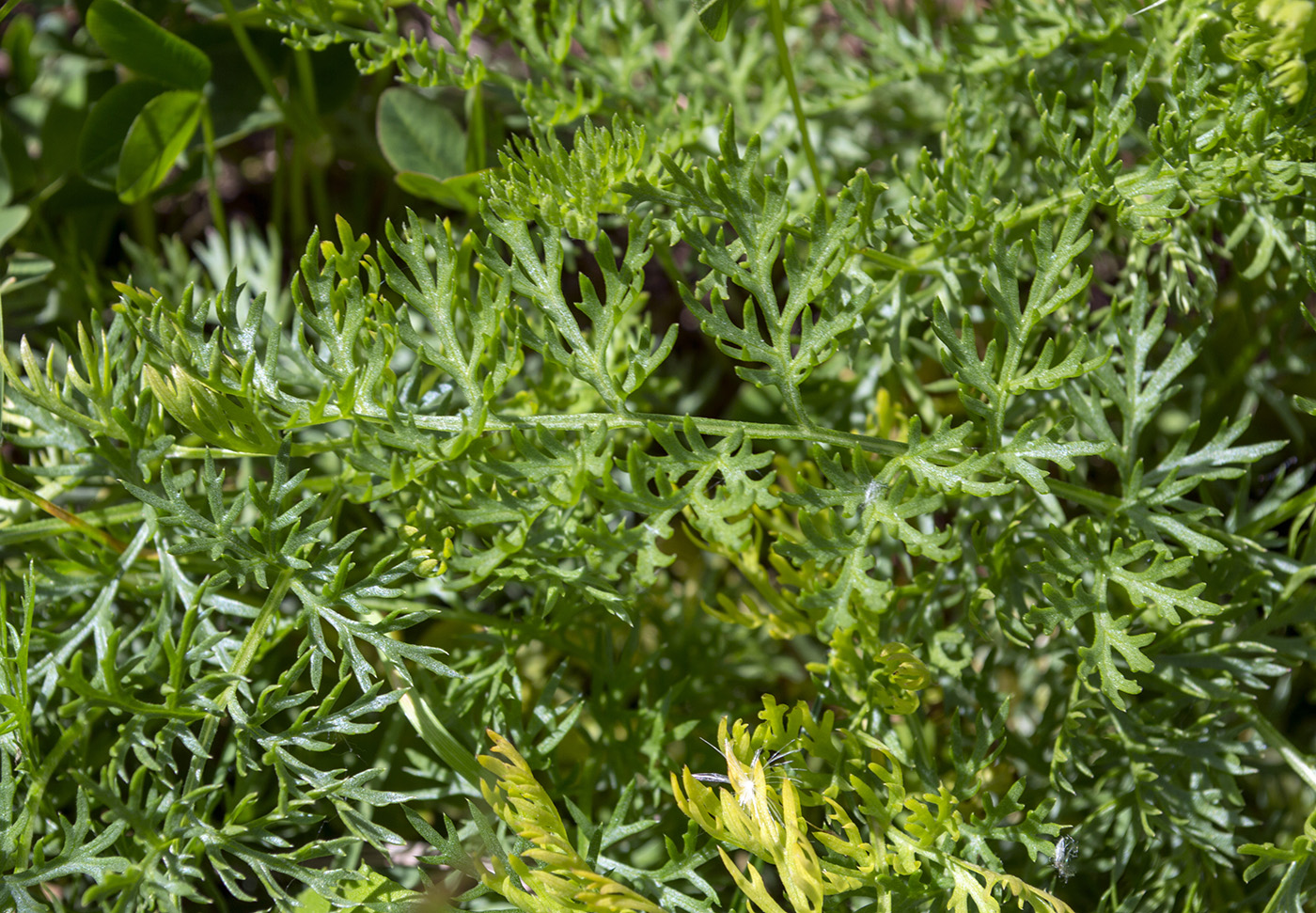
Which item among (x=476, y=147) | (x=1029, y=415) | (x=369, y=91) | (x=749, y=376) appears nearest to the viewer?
(x=749, y=376)

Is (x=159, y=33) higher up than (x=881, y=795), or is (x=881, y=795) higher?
(x=159, y=33)

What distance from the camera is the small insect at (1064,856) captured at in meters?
0.80

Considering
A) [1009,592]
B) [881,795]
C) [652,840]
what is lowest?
[652,840]

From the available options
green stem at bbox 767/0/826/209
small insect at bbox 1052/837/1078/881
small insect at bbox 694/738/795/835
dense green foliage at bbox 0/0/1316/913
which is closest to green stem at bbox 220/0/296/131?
dense green foliage at bbox 0/0/1316/913

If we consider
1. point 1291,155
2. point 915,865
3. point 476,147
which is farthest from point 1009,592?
point 476,147

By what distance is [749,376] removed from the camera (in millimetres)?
743

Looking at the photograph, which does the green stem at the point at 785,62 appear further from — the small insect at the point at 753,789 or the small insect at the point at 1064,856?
Answer: the small insect at the point at 1064,856

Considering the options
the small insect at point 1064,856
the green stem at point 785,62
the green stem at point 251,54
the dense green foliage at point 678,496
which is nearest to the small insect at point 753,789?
the dense green foliage at point 678,496

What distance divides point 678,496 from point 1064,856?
451 millimetres

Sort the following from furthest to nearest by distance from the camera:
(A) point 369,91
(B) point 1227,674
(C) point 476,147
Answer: (A) point 369,91 < (C) point 476,147 < (B) point 1227,674

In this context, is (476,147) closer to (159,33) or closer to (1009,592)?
(159,33)

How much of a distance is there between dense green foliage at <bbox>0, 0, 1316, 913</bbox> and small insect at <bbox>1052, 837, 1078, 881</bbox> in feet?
0.05

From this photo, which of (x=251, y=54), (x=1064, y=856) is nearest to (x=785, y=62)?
(x=251, y=54)

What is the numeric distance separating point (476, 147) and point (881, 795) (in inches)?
31.1
